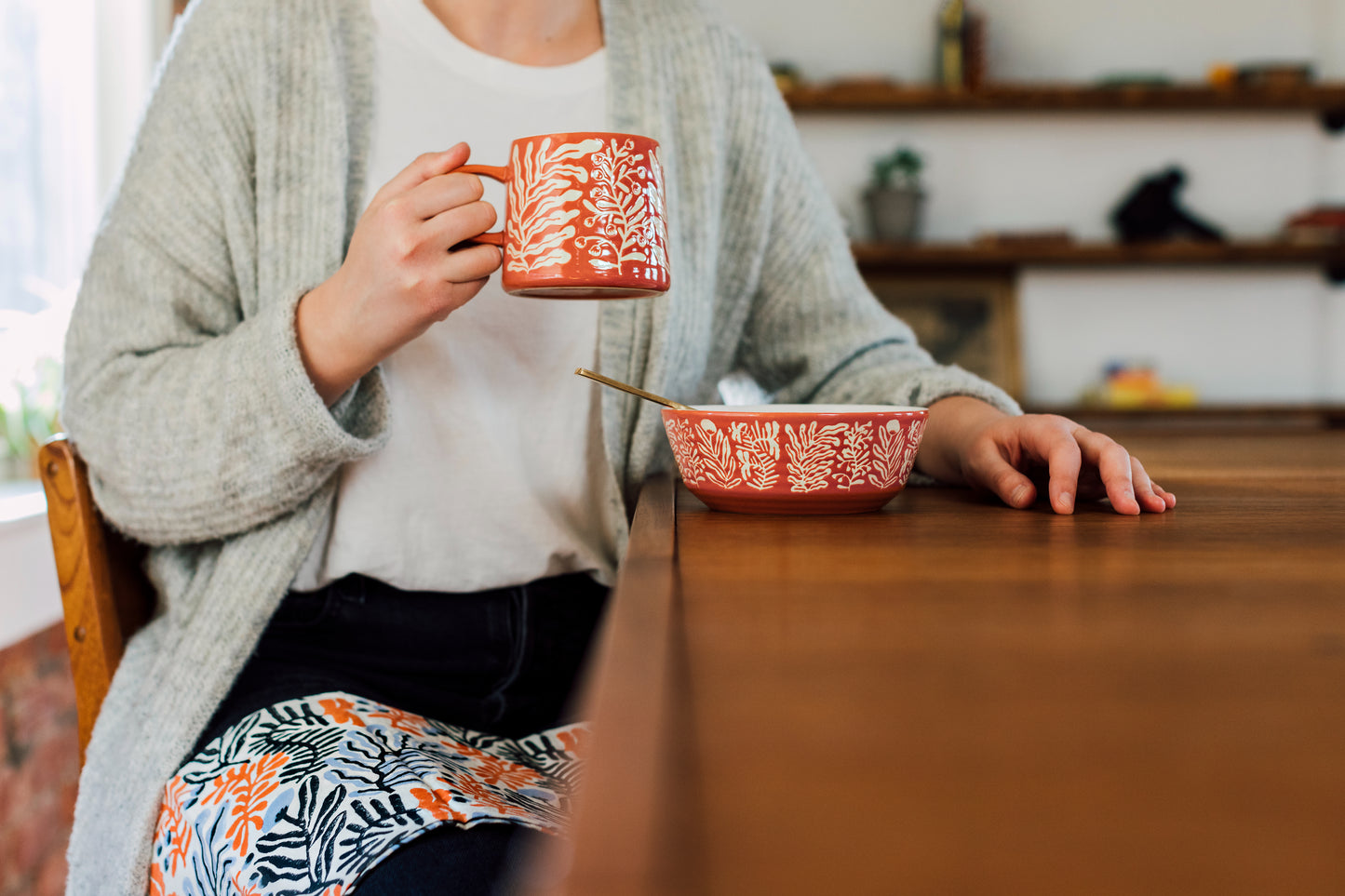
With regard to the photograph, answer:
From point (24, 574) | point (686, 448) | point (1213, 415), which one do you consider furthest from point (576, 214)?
point (1213, 415)

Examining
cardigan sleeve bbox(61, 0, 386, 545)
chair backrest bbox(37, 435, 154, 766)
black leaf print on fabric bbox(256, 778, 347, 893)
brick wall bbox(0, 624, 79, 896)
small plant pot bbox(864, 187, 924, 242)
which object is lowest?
brick wall bbox(0, 624, 79, 896)

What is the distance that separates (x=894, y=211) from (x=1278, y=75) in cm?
116

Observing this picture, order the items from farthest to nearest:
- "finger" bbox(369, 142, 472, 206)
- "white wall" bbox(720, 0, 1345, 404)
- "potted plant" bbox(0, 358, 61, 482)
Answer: "white wall" bbox(720, 0, 1345, 404) → "potted plant" bbox(0, 358, 61, 482) → "finger" bbox(369, 142, 472, 206)

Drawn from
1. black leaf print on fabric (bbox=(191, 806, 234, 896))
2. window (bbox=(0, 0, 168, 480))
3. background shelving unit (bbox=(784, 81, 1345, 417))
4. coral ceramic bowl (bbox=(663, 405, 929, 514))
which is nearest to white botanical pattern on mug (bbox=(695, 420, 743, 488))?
coral ceramic bowl (bbox=(663, 405, 929, 514))

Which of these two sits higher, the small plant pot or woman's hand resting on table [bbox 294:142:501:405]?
the small plant pot

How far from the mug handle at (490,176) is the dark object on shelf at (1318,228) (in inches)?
121

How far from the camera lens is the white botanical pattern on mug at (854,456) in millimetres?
638

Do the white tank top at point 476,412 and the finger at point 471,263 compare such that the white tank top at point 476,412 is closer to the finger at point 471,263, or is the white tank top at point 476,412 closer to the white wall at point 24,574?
the finger at point 471,263


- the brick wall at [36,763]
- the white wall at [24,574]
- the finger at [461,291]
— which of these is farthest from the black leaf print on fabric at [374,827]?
the brick wall at [36,763]

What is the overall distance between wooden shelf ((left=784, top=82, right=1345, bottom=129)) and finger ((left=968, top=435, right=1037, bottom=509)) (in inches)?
96.6

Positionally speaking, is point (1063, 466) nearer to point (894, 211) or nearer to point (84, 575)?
point (84, 575)

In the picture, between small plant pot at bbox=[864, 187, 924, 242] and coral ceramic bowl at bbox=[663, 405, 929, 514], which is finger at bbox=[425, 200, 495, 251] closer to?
coral ceramic bowl at bbox=[663, 405, 929, 514]

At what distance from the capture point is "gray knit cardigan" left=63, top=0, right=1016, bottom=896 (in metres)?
0.77

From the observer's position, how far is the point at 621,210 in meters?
0.65
